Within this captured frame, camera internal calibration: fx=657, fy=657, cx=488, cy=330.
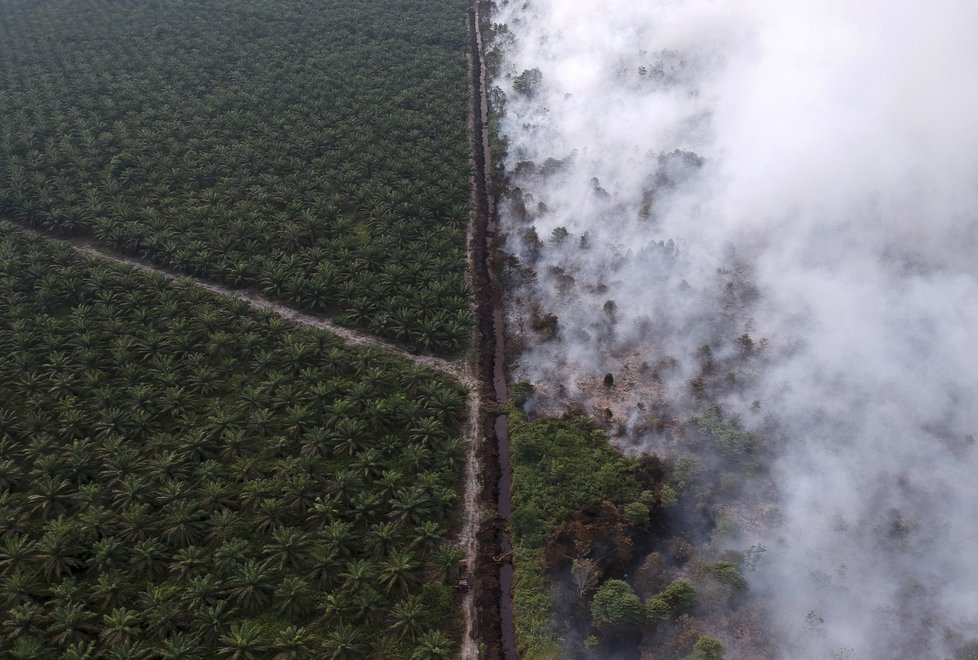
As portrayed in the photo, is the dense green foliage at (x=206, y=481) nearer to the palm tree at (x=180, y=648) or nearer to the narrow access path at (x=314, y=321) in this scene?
the palm tree at (x=180, y=648)

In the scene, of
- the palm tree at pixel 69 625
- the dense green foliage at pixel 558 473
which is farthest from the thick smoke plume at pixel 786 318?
the palm tree at pixel 69 625

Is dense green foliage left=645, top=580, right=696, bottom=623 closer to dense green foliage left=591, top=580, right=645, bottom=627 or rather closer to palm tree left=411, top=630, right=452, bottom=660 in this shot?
dense green foliage left=591, top=580, right=645, bottom=627

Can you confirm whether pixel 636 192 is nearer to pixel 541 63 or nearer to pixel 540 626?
pixel 541 63

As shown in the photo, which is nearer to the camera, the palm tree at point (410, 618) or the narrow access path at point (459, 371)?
the palm tree at point (410, 618)

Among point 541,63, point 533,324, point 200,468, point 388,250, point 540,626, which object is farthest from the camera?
point 541,63

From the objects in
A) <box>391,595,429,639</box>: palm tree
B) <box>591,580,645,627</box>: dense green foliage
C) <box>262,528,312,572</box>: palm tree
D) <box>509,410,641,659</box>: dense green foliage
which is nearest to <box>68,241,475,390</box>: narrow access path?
<box>509,410,641,659</box>: dense green foliage

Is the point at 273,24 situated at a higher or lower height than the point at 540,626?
higher

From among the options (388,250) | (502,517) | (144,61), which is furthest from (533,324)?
(144,61)

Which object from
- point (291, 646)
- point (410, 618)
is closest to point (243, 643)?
point (291, 646)
